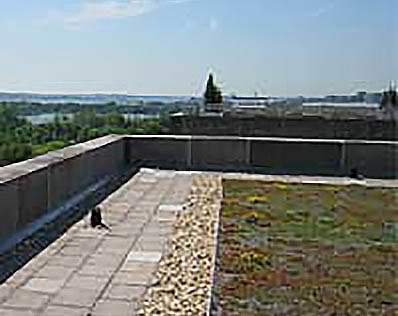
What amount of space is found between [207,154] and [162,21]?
12.1 ft

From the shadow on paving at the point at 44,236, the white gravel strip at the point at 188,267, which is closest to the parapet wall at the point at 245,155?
the shadow on paving at the point at 44,236

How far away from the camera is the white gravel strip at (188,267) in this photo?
3.48m

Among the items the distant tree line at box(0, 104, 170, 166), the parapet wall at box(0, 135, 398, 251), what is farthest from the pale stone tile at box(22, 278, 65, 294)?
the parapet wall at box(0, 135, 398, 251)

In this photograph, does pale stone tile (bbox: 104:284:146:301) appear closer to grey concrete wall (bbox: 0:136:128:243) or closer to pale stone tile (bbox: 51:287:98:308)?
pale stone tile (bbox: 51:287:98:308)

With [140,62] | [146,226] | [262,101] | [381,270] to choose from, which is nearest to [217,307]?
[381,270]

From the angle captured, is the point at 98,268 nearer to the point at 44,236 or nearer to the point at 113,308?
the point at 113,308

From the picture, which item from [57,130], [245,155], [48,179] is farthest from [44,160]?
[57,130]

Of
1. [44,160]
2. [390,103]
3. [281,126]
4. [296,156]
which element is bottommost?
[296,156]

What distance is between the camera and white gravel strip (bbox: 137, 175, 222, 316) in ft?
11.4

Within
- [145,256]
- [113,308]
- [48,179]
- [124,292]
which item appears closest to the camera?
[113,308]

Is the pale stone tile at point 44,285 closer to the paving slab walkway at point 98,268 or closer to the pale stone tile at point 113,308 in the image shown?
the paving slab walkway at point 98,268

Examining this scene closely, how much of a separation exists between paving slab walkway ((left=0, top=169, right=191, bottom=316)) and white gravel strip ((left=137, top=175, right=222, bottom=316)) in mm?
89

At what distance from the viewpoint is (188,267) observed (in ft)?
13.9

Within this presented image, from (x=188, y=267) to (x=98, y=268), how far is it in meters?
0.66
